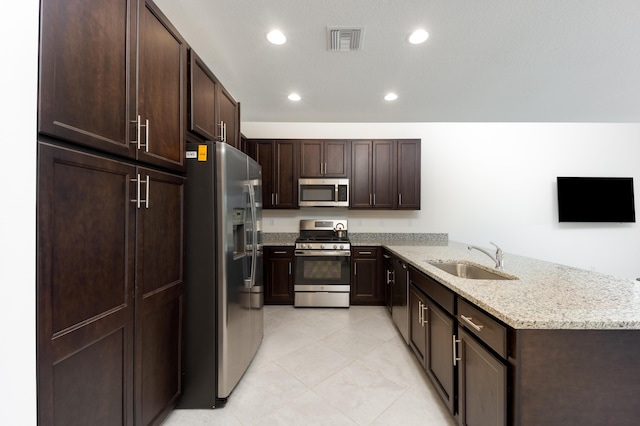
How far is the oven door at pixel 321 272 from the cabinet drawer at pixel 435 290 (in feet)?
4.33

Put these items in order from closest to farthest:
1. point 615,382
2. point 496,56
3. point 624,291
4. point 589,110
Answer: point 615,382
point 624,291
point 496,56
point 589,110

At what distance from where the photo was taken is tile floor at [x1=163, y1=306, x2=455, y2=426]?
161 centimetres

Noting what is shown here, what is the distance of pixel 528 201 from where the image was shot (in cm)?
407

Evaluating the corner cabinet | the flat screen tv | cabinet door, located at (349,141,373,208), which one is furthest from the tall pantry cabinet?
the flat screen tv

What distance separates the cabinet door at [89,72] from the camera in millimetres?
859

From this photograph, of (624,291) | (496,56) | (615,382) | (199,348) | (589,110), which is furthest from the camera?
(589,110)

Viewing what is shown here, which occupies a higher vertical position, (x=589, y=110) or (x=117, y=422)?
(x=589, y=110)

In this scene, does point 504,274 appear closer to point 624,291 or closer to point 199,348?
point 624,291

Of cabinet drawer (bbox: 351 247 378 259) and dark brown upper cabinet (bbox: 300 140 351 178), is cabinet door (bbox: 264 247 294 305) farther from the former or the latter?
dark brown upper cabinet (bbox: 300 140 351 178)

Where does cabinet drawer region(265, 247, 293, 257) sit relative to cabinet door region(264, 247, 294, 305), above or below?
above

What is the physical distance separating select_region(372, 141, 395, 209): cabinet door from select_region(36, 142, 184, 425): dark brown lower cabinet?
2811 millimetres
